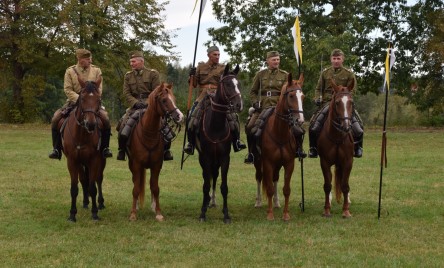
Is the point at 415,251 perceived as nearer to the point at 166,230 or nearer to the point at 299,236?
the point at 299,236

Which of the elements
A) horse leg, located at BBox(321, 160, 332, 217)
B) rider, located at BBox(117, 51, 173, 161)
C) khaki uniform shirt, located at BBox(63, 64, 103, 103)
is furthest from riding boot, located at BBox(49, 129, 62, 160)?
horse leg, located at BBox(321, 160, 332, 217)

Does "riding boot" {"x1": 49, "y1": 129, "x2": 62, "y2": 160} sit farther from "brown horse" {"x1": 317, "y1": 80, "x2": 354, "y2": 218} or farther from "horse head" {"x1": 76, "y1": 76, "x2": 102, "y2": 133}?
"brown horse" {"x1": 317, "y1": 80, "x2": 354, "y2": 218}

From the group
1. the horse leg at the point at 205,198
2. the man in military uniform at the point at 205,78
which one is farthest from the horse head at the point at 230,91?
the horse leg at the point at 205,198

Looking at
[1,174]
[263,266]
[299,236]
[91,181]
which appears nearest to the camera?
[263,266]

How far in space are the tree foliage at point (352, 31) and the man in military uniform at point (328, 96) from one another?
19.8 metres

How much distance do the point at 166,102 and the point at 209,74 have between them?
189 centimetres

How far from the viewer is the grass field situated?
7.93 metres

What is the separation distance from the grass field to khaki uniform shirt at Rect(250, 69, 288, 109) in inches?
92.9

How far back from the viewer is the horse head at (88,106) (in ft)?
31.7

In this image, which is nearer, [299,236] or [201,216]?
[299,236]

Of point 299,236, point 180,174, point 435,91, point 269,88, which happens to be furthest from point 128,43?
point 299,236

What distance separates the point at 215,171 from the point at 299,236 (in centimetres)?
249

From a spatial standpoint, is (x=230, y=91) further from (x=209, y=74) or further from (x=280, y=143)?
(x=209, y=74)

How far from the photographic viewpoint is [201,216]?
10688mm
